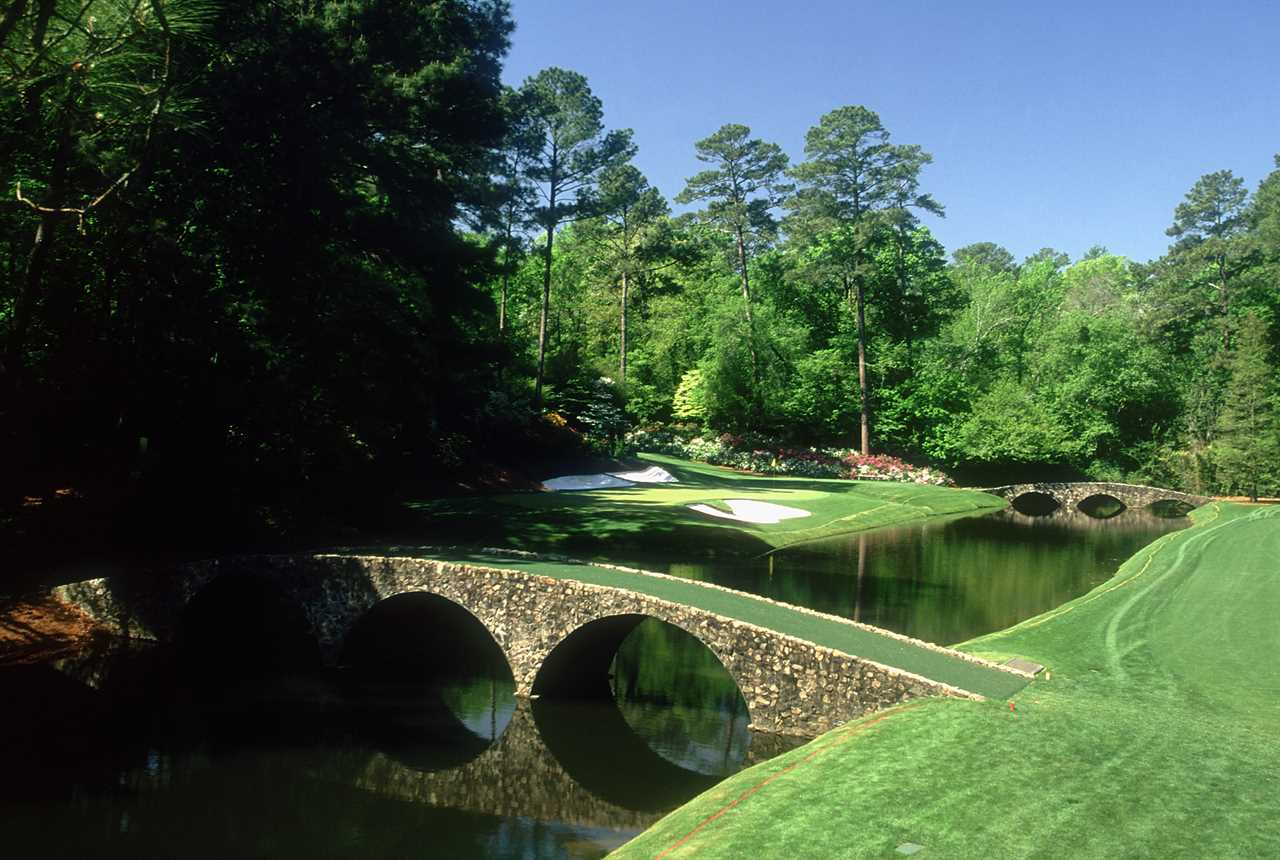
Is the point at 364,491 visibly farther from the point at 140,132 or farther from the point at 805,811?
the point at 805,811

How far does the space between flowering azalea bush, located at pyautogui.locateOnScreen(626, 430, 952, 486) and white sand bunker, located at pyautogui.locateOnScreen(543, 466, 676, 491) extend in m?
7.20

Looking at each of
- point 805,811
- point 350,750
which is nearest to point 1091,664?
point 805,811

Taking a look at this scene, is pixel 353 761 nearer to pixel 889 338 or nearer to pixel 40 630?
pixel 40 630

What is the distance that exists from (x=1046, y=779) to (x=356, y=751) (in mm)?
9480

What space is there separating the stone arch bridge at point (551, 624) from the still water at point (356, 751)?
24.8 inches

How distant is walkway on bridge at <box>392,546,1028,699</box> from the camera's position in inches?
521

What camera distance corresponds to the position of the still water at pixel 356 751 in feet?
36.0

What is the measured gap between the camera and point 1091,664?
15195 millimetres

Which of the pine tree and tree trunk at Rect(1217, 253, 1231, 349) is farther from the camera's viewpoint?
tree trunk at Rect(1217, 253, 1231, 349)

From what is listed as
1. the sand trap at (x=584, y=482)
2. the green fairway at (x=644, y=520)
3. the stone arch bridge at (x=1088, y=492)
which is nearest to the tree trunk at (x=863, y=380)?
the stone arch bridge at (x=1088, y=492)

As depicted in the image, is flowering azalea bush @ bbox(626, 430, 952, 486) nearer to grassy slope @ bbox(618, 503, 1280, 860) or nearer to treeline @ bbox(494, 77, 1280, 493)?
treeline @ bbox(494, 77, 1280, 493)

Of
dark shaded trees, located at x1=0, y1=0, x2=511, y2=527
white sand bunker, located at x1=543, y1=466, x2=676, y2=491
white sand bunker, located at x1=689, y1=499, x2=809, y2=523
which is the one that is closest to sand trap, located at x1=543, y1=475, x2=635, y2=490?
white sand bunker, located at x1=543, y1=466, x2=676, y2=491

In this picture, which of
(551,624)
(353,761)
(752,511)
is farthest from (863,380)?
(353,761)

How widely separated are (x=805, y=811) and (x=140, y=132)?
11.6 metres
